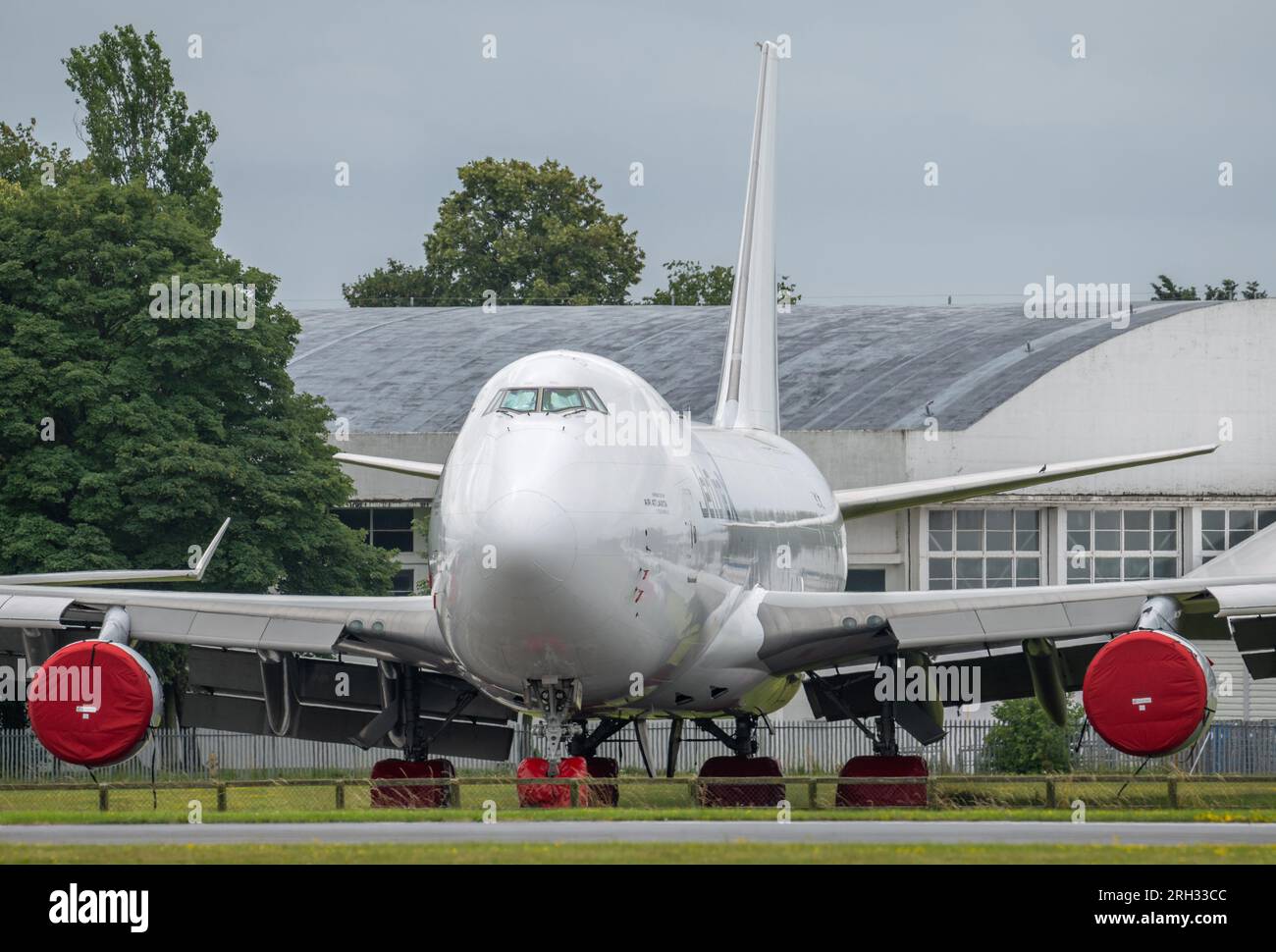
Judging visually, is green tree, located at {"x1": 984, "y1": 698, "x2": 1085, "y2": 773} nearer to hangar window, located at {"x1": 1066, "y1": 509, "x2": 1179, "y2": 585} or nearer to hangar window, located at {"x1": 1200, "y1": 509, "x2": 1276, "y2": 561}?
hangar window, located at {"x1": 1066, "y1": 509, "x2": 1179, "y2": 585}

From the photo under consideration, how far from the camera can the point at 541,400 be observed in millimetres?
25094

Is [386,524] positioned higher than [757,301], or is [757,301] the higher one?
[757,301]

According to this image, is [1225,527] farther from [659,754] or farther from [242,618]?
[242,618]

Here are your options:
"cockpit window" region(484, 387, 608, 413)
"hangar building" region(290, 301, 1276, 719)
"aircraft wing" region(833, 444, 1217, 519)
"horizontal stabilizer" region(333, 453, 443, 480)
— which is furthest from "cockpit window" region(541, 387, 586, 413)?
"hangar building" region(290, 301, 1276, 719)

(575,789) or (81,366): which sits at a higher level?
(81,366)

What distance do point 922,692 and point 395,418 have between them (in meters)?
37.2

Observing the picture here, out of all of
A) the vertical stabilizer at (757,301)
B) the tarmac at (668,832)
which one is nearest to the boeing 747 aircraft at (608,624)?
the tarmac at (668,832)

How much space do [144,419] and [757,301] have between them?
1592 cm

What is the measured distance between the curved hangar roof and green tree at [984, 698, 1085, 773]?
12.8 m

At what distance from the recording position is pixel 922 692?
1227 inches

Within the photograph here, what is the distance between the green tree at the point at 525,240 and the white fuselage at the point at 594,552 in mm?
75185

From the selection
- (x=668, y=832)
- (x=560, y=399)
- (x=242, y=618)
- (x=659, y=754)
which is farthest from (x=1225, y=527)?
(x=668, y=832)
